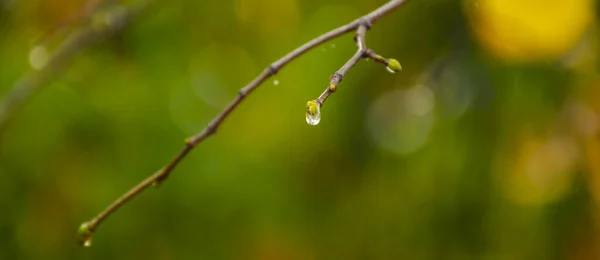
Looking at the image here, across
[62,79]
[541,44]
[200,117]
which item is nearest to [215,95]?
[200,117]

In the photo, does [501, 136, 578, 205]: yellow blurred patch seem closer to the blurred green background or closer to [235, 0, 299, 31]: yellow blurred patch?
the blurred green background

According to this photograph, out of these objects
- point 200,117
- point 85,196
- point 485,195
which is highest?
point 200,117

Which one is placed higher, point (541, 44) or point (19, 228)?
point (541, 44)

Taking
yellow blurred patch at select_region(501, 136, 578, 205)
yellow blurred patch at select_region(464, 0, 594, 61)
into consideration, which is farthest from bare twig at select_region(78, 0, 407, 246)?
yellow blurred patch at select_region(501, 136, 578, 205)

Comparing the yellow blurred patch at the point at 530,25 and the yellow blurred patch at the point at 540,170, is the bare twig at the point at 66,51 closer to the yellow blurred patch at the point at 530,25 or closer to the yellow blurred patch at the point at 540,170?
the yellow blurred patch at the point at 530,25

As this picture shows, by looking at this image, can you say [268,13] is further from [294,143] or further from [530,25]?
[530,25]

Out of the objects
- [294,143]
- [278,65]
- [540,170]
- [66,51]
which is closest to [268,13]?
[294,143]

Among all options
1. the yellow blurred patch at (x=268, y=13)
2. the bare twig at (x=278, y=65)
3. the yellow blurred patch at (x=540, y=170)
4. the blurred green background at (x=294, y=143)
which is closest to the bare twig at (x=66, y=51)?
the blurred green background at (x=294, y=143)

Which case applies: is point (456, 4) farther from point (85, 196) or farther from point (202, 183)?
point (85, 196)
